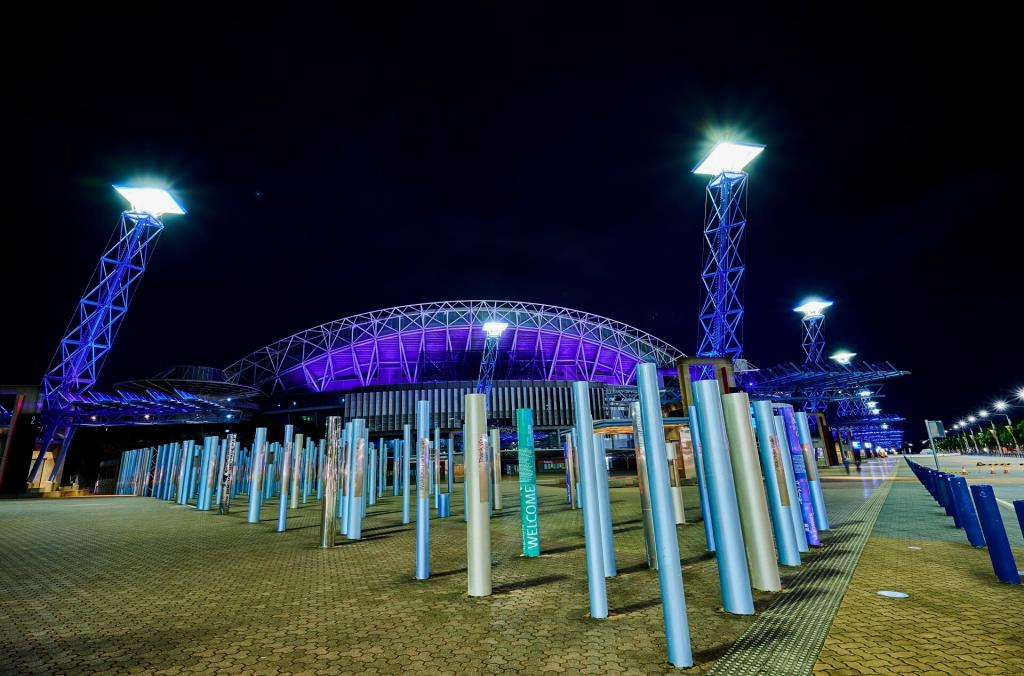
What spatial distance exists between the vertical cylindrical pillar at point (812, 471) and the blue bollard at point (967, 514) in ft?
6.36

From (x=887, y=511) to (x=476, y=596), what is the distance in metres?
11.8

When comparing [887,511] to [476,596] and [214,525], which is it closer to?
[476,596]

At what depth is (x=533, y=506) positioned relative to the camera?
724cm

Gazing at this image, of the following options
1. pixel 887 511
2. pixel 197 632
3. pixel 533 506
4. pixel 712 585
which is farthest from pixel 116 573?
pixel 887 511

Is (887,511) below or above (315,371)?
below

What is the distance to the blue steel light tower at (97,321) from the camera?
120 ft

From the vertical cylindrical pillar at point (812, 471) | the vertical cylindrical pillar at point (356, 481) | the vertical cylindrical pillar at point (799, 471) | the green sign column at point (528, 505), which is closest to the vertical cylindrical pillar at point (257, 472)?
the vertical cylindrical pillar at point (356, 481)

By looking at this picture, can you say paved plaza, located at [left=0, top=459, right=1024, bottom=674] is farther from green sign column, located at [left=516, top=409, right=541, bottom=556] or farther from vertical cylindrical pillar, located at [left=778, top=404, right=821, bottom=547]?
vertical cylindrical pillar, located at [left=778, top=404, right=821, bottom=547]

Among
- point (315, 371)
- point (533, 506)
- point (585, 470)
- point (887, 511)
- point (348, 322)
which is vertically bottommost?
point (887, 511)

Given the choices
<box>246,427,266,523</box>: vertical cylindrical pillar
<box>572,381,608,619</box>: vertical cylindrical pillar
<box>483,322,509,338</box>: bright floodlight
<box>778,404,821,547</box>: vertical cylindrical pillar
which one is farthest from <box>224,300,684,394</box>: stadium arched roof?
<box>572,381,608,619</box>: vertical cylindrical pillar

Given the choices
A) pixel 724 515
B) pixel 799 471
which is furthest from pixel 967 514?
pixel 724 515

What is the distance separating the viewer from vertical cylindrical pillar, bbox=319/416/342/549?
8.59 meters

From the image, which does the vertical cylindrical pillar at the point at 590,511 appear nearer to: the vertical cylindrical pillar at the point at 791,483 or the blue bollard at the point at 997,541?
the vertical cylindrical pillar at the point at 791,483

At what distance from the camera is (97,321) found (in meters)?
37.5
